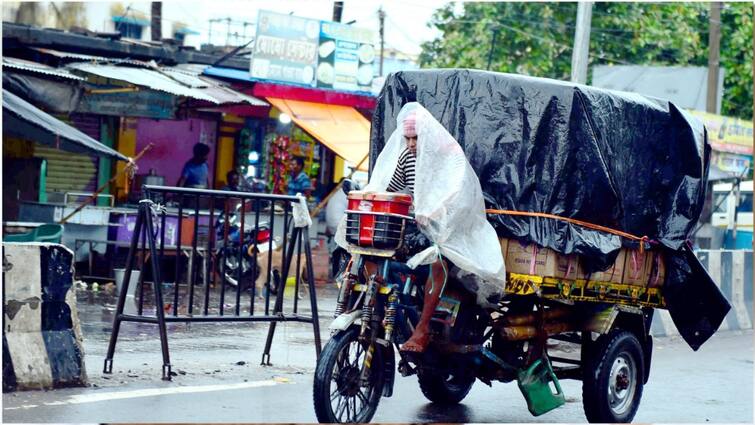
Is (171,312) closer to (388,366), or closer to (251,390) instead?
(251,390)

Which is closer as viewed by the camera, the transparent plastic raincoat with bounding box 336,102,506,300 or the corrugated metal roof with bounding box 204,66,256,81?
the transparent plastic raincoat with bounding box 336,102,506,300

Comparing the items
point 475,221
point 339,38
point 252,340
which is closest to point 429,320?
point 475,221

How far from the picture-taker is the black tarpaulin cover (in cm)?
726

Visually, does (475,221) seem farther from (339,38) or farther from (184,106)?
(339,38)

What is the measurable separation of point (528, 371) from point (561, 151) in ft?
4.70

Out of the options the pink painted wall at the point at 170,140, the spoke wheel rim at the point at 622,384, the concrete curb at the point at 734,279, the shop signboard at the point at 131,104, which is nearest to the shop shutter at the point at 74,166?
the pink painted wall at the point at 170,140

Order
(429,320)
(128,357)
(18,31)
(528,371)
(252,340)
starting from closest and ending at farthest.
A: (429,320), (528,371), (128,357), (252,340), (18,31)

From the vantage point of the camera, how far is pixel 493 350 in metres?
7.40

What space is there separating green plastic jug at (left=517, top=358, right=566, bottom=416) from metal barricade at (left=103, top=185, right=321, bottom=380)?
6.35 feet

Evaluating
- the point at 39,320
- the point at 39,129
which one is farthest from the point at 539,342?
the point at 39,129

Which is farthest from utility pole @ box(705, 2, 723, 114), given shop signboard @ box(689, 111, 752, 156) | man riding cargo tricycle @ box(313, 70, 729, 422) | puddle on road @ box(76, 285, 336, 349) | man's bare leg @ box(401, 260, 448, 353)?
man's bare leg @ box(401, 260, 448, 353)

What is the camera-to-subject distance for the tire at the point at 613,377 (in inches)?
293

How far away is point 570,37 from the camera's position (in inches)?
1209

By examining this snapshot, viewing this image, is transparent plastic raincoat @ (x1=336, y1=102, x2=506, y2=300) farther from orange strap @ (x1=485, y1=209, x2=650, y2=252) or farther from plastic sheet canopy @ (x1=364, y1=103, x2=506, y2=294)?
orange strap @ (x1=485, y1=209, x2=650, y2=252)
